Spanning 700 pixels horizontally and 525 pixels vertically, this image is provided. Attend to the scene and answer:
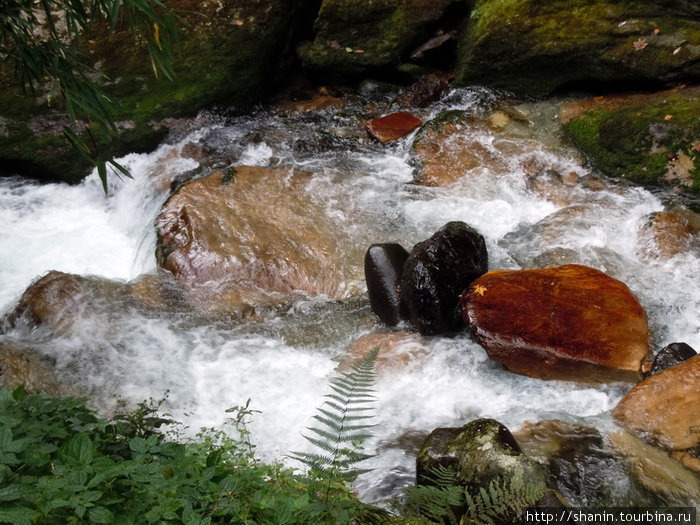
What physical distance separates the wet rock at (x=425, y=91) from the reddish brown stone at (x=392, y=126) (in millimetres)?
463

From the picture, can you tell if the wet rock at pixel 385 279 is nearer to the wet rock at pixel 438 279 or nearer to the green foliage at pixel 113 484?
the wet rock at pixel 438 279

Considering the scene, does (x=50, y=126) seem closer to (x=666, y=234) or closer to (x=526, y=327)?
(x=526, y=327)

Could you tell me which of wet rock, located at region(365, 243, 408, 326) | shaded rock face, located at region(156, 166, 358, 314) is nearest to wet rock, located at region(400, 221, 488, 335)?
wet rock, located at region(365, 243, 408, 326)

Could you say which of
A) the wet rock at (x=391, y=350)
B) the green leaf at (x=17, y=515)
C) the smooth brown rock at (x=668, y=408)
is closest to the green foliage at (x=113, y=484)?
the green leaf at (x=17, y=515)

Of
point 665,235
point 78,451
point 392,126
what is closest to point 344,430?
point 78,451

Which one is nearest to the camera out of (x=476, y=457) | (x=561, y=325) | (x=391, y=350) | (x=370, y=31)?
(x=476, y=457)

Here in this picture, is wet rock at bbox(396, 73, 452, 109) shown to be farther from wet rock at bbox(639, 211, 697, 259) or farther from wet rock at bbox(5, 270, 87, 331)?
wet rock at bbox(5, 270, 87, 331)

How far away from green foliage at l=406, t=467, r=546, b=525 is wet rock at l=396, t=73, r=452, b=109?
21.4 ft

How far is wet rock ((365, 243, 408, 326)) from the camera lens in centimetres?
511

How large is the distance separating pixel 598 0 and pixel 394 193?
4.08 metres

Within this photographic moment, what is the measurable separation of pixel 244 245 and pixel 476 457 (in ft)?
11.4

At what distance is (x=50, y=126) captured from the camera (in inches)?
293

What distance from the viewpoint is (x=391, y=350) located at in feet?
15.8

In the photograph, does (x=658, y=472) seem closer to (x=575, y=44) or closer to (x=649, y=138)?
(x=649, y=138)
